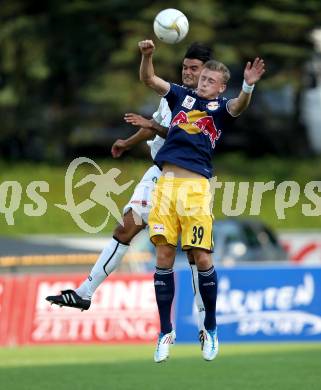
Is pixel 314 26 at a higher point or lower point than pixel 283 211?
higher

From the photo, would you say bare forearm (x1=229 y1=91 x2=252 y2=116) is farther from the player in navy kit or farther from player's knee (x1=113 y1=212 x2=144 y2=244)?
player's knee (x1=113 y1=212 x2=144 y2=244)

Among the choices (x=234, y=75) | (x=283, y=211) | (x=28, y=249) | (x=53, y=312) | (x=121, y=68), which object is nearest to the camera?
(x=53, y=312)

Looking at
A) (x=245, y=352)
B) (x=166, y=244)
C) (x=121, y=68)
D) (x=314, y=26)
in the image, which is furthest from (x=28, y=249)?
(x=314, y=26)

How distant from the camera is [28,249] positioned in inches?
806

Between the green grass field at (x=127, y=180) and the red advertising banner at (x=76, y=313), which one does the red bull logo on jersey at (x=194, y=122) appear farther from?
the green grass field at (x=127, y=180)

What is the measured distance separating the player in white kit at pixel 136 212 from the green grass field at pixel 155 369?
96 centimetres

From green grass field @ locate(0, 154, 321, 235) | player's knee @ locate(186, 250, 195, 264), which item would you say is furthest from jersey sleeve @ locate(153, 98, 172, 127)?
green grass field @ locate(0, 154, 321, 235)

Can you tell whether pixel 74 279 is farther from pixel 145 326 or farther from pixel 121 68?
pixel 121 68

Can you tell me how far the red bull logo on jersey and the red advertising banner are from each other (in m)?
7.67

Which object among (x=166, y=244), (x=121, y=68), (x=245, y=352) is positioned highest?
(x=121, y=68)

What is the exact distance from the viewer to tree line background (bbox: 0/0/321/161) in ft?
109

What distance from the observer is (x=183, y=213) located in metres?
10.2

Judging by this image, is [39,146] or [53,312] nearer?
[53,312]

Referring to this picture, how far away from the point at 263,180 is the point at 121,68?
503cm
